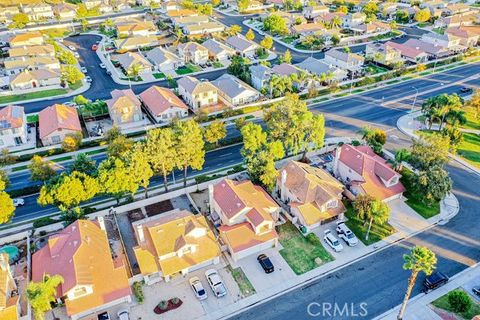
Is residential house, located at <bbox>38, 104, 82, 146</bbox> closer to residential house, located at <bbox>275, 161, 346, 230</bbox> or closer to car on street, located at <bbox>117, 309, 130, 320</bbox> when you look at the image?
residential house, located at <bbox>275, 161, 346, 230</bbox>

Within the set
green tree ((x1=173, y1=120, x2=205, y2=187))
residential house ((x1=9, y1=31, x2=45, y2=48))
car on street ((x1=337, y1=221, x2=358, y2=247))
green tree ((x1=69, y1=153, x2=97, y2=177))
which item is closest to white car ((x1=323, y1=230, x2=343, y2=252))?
car on street ((x1=337, y1=221, x2=358, y2=247))

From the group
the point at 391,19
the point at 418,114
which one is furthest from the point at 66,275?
the point at 391,19

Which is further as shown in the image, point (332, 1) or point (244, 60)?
point (332, 1)

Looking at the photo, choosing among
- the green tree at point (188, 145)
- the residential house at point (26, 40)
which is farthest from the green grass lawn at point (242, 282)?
the residential house at point (26, 40)

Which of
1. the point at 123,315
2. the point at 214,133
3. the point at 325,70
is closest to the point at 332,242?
the point at 123,315

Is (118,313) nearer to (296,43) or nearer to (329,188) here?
(329,188)
